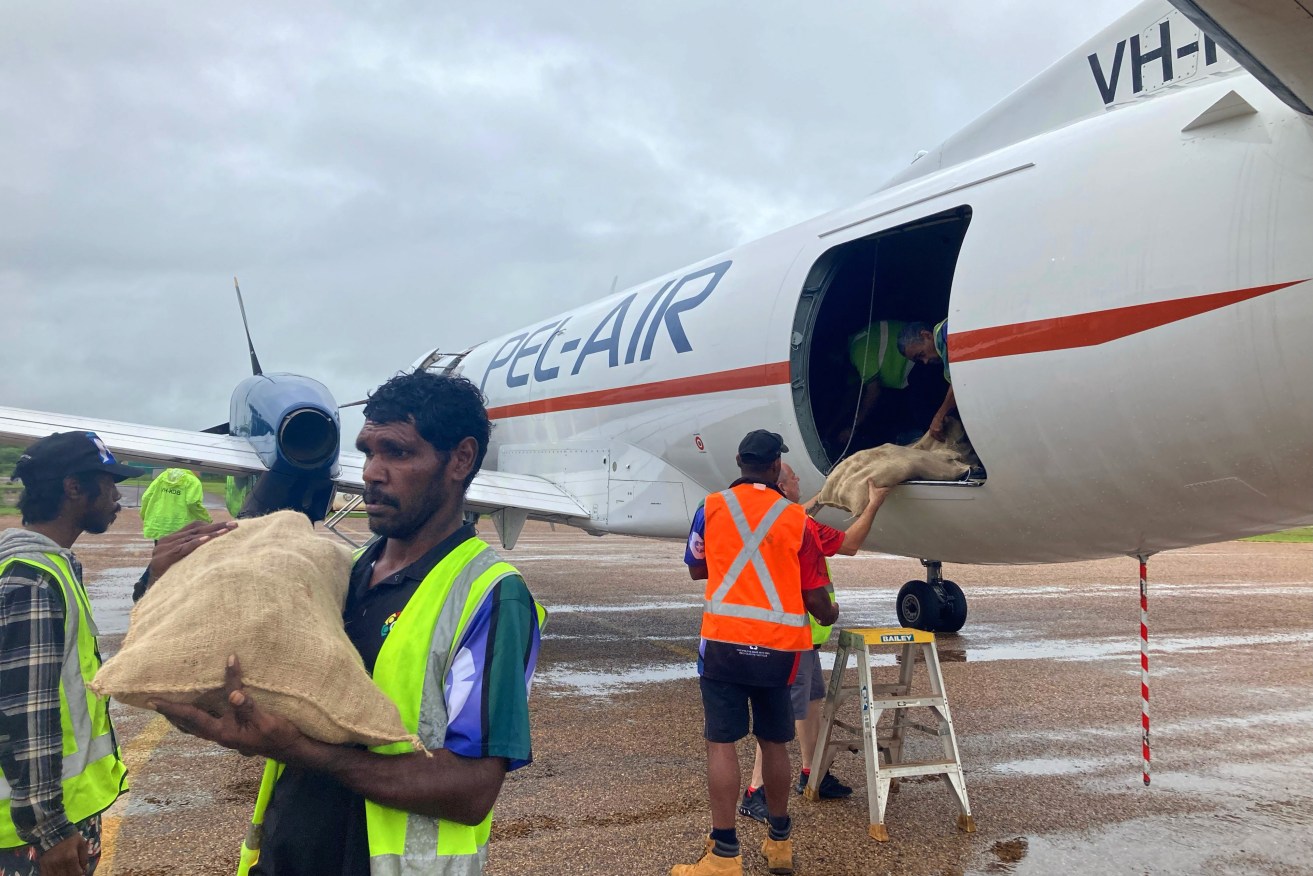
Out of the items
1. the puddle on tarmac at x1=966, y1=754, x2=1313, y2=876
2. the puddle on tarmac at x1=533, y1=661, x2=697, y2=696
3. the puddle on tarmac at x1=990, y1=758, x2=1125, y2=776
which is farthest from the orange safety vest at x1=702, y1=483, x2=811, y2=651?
the puddle on tarmac at x1=533, y1=661, x2=697, y2=696

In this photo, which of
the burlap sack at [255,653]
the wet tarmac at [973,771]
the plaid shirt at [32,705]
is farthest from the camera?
the wet tarmac at [973,771]

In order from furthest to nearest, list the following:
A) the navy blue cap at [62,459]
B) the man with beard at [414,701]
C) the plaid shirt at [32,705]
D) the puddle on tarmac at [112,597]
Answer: the puddle on tarmac at [112,597], the navy blue cap at [62,459], the plaid shirt at [32,705], the man with beard at [414,701]

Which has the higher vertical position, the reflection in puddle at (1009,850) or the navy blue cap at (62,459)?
the navy blue cap at (62,459)

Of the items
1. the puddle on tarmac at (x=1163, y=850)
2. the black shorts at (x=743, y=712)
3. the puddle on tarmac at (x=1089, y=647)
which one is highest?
the black shorts at (x=743, y=712)

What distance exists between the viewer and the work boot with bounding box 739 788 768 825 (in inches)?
180

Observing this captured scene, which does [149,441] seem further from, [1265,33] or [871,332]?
[1265,33]

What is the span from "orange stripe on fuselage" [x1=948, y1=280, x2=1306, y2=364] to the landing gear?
5.40 metres

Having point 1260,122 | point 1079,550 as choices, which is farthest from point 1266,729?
point 1260,122

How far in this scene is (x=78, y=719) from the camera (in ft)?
7.86

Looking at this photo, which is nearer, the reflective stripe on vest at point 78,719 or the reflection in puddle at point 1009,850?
the reflective stripe on vest at point 78,719

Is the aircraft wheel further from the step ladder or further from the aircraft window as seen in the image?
the step ladder

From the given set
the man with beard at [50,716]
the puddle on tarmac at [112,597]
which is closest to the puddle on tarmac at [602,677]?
the puddle on tarmac at [112,597]

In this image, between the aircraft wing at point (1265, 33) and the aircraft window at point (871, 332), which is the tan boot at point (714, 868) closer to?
the aircraft window at point (871, 332)

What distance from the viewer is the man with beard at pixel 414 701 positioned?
1589 millimetres
